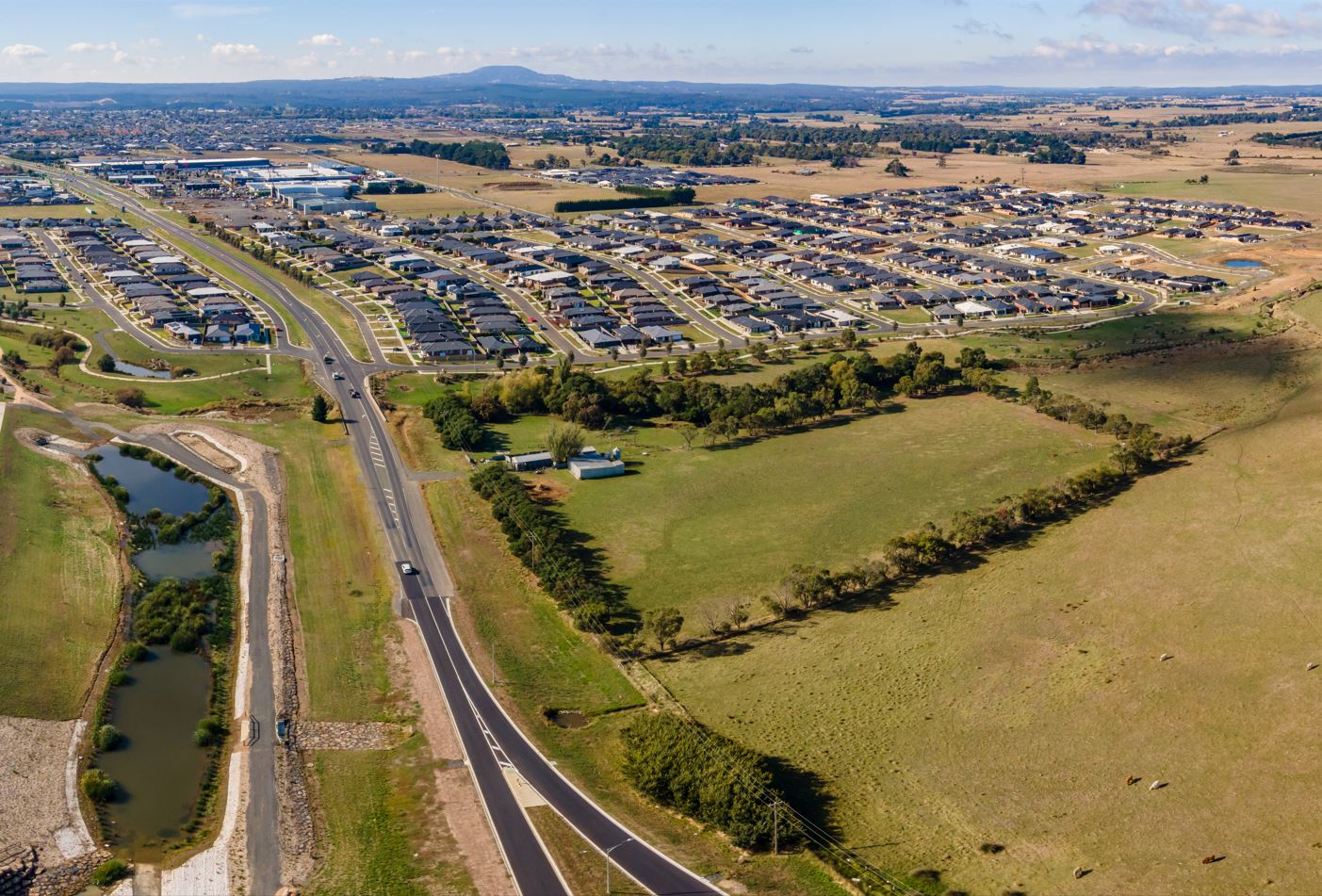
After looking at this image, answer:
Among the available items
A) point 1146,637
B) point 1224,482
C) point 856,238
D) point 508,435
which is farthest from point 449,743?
point 856,238

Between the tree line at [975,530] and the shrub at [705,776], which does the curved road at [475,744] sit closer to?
the shrub at [705,776]

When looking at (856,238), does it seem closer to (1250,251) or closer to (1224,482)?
(1250,251)

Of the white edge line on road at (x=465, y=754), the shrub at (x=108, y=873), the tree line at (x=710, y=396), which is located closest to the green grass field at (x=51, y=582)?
the shrub at (x=108, y=873)

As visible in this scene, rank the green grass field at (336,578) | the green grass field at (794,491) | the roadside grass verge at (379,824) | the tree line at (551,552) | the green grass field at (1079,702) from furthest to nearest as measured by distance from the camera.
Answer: the green grass field at (794,491) < the tree line at (551,552) < the green grass field at (336,578) < the green grass field at (1079,702) < the roadside grass verge at (379,824)

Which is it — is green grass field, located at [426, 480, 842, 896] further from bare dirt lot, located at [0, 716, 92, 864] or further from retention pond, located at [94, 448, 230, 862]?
bare dirt lot, located at [0, 716, 92, 864]

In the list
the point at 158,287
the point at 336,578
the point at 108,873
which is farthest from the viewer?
the point at 158,287

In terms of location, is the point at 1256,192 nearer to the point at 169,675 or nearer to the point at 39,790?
the point at 169,675

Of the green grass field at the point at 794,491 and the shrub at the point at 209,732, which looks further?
the green grass field at the point at 794,491

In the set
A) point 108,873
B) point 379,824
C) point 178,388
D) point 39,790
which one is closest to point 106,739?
point 39,790
